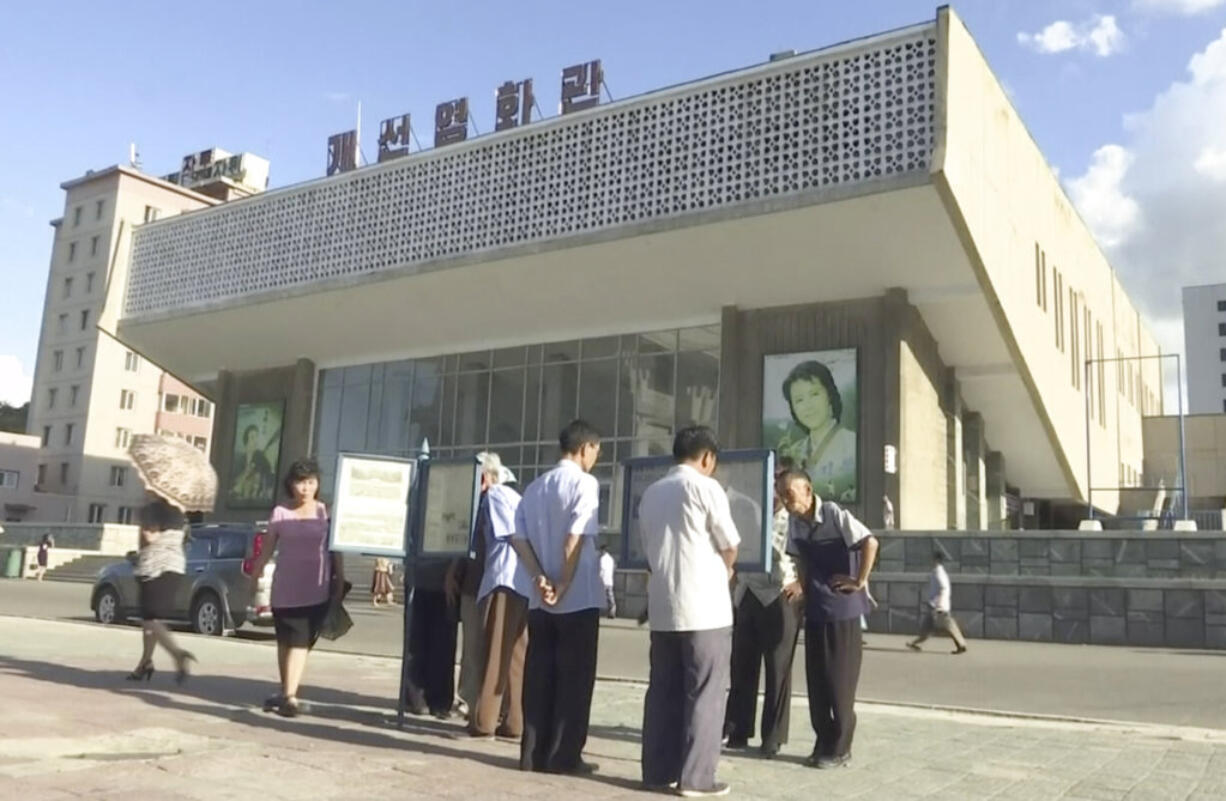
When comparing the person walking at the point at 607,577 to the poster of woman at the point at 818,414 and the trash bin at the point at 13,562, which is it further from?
the trash bin at the point at 13,562

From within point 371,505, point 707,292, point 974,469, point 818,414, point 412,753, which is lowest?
point 412,753

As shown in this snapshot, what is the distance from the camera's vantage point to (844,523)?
228 inches

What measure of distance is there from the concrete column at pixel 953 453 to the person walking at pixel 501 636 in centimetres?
2142

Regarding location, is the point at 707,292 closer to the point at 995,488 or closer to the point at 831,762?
the point at 995,488

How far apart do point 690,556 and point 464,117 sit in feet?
81.6

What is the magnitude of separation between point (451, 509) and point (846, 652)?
264 cm

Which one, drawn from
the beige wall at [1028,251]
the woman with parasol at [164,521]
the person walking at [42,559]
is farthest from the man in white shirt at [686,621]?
the person walking at [42,559]

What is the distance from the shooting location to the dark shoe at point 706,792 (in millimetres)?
4613

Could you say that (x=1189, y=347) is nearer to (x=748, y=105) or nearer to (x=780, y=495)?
(x=748, y=105)

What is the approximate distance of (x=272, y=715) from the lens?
6.38m

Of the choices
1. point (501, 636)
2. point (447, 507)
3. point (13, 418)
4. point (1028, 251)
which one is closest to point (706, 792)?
point (501, 636)

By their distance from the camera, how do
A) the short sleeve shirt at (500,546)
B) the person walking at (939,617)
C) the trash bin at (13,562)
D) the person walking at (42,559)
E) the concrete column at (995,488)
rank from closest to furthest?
1. the short sleeve shirt at (500,546)
2. the person walking at (939,617)
3. the concrete column at (995,488)
4. the person walking at (42,559)
5. the trash bin at (13,562)

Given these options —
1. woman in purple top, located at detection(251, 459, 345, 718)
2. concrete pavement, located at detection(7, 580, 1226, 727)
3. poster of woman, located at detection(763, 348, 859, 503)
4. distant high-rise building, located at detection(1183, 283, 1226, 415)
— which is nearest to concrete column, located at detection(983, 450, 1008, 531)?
poster of woman, located at detection(763, 348, 859, 503)

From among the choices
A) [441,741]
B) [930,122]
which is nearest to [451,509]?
[441,741]
